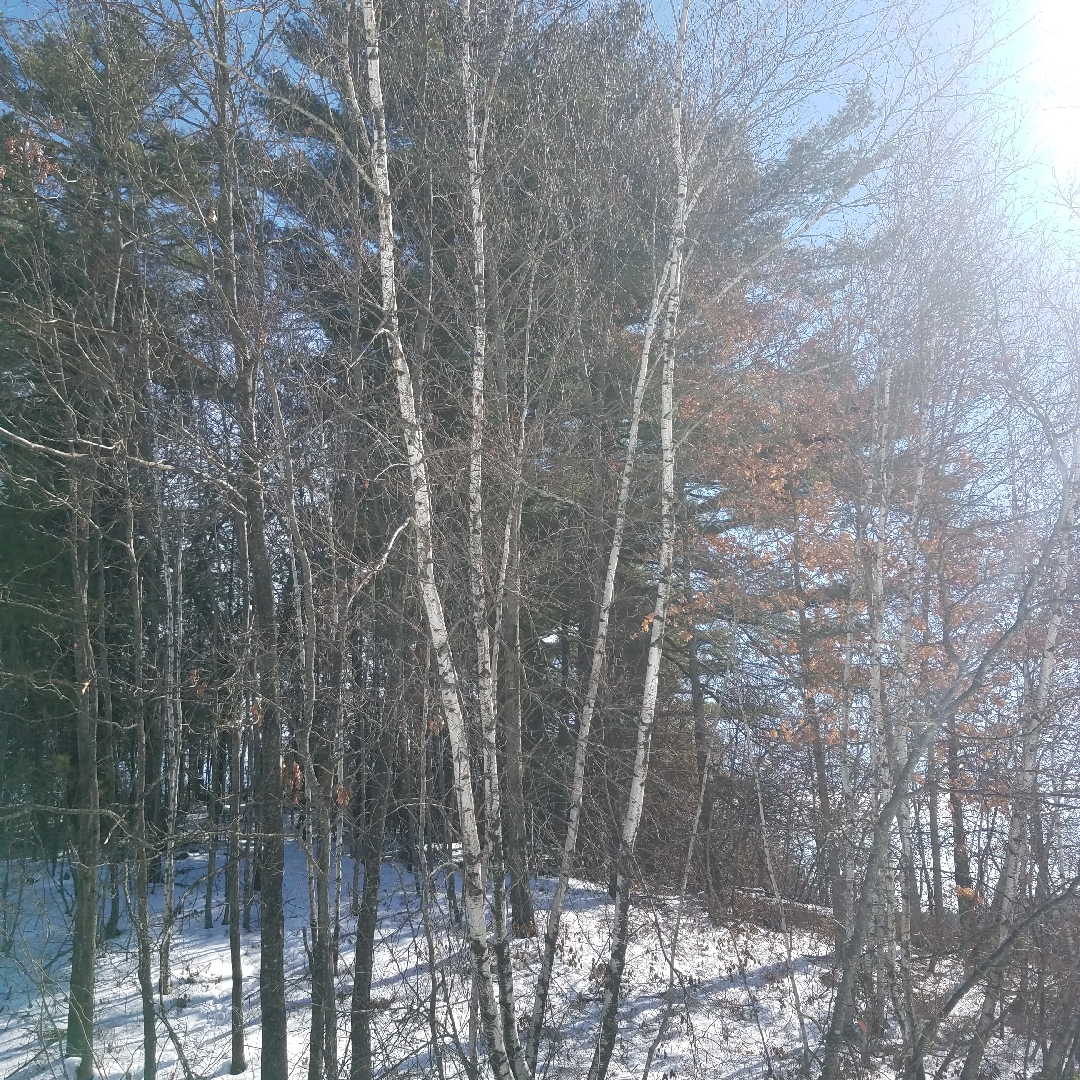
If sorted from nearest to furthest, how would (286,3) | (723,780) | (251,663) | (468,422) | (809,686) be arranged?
(286,3)
(468,422)
(251,663)
(809,686)
(723,780)

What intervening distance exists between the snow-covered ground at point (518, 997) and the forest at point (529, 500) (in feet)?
0.29

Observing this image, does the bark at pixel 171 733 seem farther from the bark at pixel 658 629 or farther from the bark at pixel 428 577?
the bark at pixel 658 629

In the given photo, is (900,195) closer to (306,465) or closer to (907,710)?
(907,710)

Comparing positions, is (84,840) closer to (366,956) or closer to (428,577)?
(366,956)

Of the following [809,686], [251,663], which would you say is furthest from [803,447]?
[251,663]

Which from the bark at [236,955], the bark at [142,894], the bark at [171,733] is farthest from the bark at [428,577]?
the bark at [171,733]

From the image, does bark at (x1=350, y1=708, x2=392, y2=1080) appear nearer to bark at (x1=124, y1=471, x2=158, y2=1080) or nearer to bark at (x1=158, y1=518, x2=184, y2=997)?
bark at (x1=124, y1=471, x2=158, y2=1080)

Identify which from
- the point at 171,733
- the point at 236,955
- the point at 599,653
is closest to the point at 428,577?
the point at 599,653

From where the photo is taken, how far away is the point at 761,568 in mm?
11922

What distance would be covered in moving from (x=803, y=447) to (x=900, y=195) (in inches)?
144

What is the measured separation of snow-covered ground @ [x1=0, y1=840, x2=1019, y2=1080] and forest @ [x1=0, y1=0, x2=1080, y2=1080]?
0.09 metres

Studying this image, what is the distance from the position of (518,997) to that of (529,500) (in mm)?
5567

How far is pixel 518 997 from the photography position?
29.9ft

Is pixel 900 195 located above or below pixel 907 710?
above
